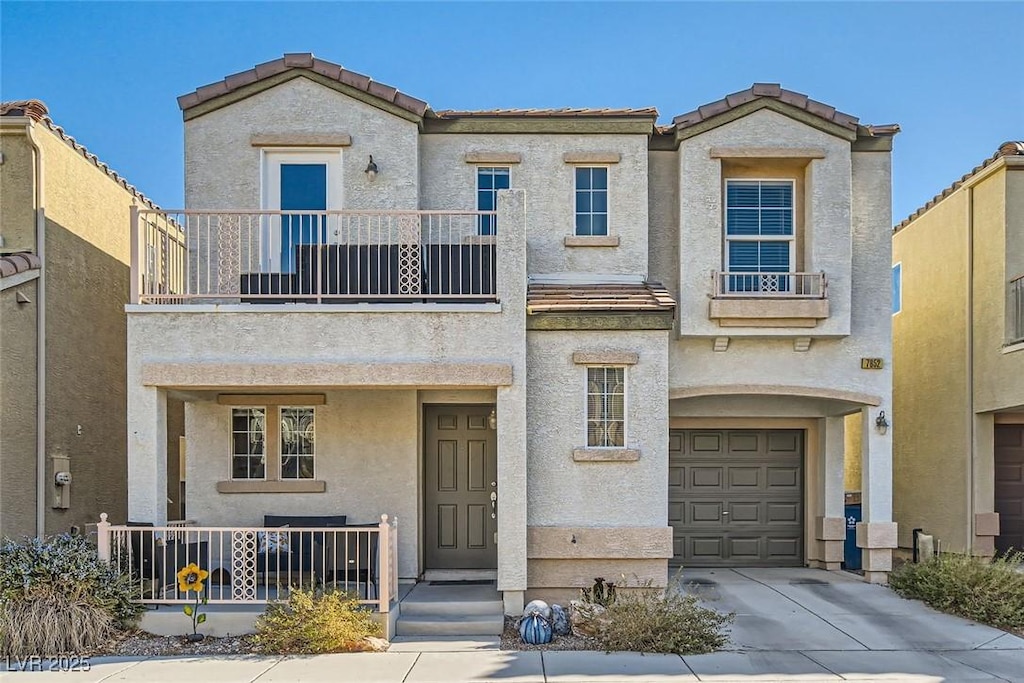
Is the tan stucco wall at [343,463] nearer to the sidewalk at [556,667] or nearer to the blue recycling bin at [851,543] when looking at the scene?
the sidewalk at [556,667]

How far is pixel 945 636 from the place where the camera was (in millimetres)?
8961

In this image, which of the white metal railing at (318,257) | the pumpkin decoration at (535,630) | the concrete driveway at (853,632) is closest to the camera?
the concrete driveway at (853,632)

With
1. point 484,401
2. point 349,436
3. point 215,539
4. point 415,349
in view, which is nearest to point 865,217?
point 484,401

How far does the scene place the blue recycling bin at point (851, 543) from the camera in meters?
12.6

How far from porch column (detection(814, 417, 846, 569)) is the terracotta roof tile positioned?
4473mm

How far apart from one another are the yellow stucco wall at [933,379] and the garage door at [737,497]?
223 cm

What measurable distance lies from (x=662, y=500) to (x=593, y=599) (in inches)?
56.0

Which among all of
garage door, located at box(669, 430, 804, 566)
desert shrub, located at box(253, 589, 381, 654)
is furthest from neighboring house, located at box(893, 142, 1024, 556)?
desert shrub, located at box(253, 589, 381, 654)

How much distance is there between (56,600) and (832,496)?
10447 mm

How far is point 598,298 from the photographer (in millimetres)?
10070

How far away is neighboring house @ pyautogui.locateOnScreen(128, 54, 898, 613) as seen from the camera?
9.77m

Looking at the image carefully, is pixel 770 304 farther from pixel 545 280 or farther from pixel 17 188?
pixel 17 188

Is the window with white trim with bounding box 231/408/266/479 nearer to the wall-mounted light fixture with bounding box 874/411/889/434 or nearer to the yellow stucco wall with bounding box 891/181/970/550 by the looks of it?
the wall-mounted light fixture with bounding box 874/411/889/434

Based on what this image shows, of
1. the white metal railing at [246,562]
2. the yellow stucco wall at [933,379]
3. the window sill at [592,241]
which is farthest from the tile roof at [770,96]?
the white metal railing at [246,562]
